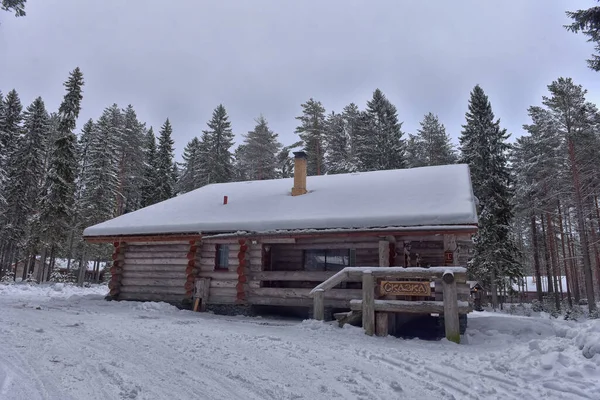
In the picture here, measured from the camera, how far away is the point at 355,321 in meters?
9.16

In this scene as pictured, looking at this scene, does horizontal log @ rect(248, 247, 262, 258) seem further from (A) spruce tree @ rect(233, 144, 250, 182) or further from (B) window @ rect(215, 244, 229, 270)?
(A) spruce tree @ rect(233, 144, 250, 182)

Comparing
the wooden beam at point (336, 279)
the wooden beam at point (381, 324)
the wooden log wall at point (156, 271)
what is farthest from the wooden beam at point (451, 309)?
the wooden log wall at point (156, 271)

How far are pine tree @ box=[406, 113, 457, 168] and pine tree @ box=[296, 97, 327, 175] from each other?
896 centimetres

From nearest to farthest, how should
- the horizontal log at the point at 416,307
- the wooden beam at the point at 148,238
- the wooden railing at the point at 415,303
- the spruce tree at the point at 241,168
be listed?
the wooden railing at the point at 415,303 < the horizontal log at the point at 416,307 < the wooden beam at the point at 148,238 < the spruce tree at the point at 241,168

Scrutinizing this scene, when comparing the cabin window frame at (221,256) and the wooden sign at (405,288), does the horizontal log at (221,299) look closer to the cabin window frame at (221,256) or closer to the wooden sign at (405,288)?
the cabin window frame at (221,256)

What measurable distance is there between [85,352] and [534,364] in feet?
21.3

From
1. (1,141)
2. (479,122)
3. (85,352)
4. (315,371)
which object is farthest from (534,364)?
(1,141)

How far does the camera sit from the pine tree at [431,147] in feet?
121

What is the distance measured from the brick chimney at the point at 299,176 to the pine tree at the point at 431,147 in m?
23.5

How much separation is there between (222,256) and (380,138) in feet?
78.9

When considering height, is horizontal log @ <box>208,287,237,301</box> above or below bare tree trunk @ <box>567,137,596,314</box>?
below

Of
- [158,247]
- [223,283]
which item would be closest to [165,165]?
[158,247]

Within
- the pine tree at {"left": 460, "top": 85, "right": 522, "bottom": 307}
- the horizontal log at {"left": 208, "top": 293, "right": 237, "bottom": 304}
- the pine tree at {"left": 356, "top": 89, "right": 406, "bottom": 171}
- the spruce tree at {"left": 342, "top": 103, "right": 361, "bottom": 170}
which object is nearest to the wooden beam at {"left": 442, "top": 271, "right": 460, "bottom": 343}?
the horizontal log at {"left": 208, "top": 293, "right": 237, "bottom": 304}

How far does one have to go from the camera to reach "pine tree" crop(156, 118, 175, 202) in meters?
35.2
